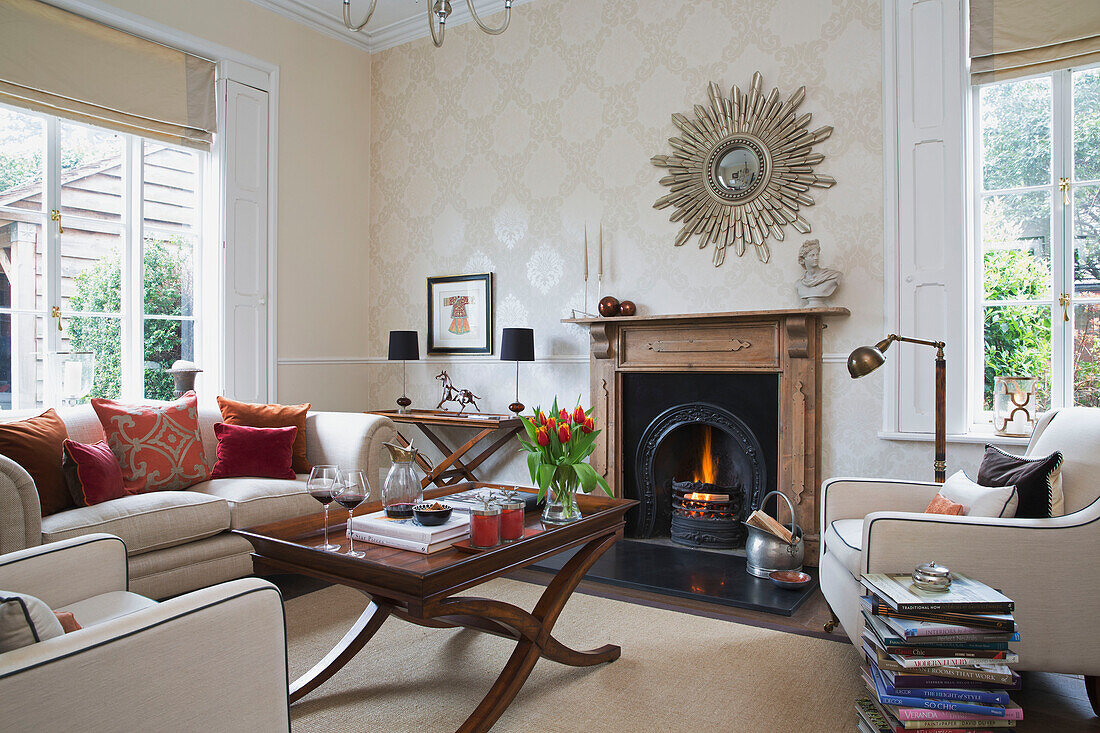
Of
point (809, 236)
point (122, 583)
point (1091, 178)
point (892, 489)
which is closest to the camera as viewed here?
point (122, 583)

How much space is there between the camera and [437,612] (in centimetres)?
183

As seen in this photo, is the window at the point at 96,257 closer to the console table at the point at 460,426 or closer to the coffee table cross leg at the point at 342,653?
the console table at the point at 460,426

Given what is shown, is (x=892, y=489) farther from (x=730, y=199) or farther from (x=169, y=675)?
(x=169, y=675)

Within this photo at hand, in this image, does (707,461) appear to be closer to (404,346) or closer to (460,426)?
(460,426)

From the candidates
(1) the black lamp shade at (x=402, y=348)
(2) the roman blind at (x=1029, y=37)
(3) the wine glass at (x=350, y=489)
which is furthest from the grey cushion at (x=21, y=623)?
(2) the roman blind at (x=1029, y=37)

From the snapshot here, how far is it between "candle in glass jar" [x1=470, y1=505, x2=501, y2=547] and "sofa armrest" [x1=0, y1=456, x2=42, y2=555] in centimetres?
167

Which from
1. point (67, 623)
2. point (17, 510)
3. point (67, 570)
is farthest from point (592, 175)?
point (67, 623)

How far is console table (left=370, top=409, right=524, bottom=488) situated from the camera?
4.41m

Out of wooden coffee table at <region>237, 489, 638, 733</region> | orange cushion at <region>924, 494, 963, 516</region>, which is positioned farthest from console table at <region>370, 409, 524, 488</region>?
orange cushion at <region>924, 494, 963, 516</region>

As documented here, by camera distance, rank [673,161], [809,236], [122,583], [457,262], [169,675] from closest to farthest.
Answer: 1. [169,675]
2. [122,583]
3. [809,236]
4. [673,161]
5. [457,262]

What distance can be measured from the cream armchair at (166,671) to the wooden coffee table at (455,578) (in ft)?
1.25

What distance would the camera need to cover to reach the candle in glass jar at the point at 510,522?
205 cm

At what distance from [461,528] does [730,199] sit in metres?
2.66

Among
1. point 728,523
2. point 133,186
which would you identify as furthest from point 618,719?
point 133,186
